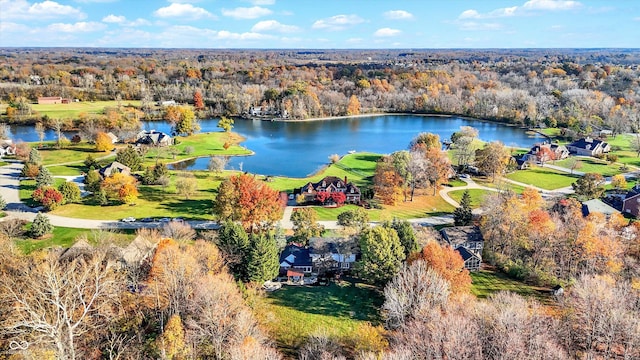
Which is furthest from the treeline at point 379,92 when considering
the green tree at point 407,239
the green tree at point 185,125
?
the green tree at point 407,239

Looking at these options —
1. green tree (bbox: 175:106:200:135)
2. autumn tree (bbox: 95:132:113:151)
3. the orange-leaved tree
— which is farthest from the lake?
the orange-leaved tree

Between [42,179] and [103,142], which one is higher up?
[103,142]

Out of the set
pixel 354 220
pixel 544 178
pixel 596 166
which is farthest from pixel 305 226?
pixel 596 166

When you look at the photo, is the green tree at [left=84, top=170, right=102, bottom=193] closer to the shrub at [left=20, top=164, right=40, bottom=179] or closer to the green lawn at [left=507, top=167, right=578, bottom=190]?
the shrub at [left=20, top=164, right=40, bottom=179]

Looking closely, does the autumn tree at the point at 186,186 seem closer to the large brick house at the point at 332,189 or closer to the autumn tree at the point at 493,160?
the large brick house at the point at 332,189

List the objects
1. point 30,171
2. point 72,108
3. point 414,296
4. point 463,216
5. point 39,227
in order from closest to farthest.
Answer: point 414,296, point 39,227, point 463,216, point 30,171, point 72,108

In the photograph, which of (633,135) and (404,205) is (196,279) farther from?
(633,135)

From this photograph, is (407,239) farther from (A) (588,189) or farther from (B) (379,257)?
(A) (588,189)
